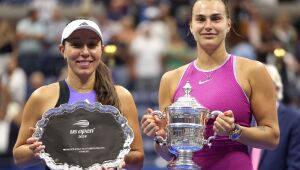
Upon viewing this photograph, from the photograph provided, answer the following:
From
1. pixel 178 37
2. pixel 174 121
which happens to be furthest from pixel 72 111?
pixel 178 37

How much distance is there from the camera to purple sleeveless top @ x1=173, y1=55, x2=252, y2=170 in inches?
176

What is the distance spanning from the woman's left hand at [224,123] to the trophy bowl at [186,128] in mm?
65

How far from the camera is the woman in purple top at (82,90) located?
174 inches

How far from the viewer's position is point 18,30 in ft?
40.4

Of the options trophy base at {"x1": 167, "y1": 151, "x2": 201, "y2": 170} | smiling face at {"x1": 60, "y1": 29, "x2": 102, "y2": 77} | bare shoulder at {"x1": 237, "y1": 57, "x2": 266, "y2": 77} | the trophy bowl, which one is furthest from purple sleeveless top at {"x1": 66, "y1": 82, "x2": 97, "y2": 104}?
bare shoulder at {"x1": 237, "y1": 57, "x2": 266, "y2": 77}

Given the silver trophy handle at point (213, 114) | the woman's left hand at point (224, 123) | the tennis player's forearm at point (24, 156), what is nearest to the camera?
the woman's left hand at point (224, 123)

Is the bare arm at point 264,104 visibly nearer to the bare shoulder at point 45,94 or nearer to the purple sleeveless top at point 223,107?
the purple sleeveless top at point 223,107

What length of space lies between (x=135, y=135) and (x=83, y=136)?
0.33 m

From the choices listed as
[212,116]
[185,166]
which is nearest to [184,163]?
[185,166]

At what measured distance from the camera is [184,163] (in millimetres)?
4211

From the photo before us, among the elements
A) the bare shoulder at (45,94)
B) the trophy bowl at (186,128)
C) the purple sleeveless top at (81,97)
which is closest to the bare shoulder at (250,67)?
the trophy bowl at (186,128)

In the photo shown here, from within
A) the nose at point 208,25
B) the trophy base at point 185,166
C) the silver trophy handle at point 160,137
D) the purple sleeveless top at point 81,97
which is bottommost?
the trophy base at point 185,166

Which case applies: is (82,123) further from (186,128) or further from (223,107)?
(223,107)

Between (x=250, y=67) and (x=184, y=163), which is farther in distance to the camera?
(x=250, y=67)
